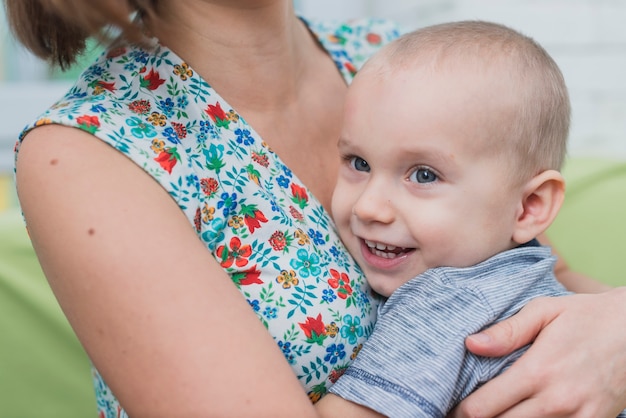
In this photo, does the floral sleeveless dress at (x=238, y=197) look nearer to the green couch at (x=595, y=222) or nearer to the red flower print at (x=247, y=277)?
the red flower print at (x=247, y=277)

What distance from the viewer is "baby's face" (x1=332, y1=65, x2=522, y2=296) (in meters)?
1.05

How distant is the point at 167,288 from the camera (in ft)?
2.95

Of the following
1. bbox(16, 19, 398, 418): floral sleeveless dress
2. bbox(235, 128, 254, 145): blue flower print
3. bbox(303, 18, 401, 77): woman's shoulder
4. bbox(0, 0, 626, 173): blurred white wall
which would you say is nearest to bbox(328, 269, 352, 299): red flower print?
bbox(16, 19, 398, 418): floral sleeveless dress

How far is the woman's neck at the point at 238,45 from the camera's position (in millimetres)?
1202

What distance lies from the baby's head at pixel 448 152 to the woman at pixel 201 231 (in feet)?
0.29

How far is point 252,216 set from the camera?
1061mm

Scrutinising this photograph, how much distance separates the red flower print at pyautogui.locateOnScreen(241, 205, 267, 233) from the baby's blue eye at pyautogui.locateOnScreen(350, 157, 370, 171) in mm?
159

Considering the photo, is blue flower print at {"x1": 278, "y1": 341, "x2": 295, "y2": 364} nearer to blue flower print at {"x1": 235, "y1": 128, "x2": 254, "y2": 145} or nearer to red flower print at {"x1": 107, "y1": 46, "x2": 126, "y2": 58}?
blue flower print at {"x1": 235, "y1": 128, "x2": 254, "y2": 145}

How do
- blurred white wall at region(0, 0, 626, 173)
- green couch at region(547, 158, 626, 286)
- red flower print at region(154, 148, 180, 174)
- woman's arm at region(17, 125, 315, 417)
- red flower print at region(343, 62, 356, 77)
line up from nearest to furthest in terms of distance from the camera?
woman's arm at region(17, 125, 315, 417) < red flower print at region(154, 148, 180, 174) < red flower print at region(343, 62, 356, 77) < green couch at region(547, 158, 626, 286) < blurred white wall at region(0, 0, 626, 173)

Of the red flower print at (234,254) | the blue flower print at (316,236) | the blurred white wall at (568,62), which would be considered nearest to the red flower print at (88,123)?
the red flower print at (234,254)

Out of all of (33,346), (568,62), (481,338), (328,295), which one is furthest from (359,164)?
(568,62)

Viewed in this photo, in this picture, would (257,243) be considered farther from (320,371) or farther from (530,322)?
(530,322)

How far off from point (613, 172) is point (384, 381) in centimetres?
108

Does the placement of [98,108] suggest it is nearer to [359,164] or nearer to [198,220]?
[198,220]
